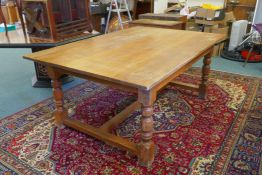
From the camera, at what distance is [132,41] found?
2.05m

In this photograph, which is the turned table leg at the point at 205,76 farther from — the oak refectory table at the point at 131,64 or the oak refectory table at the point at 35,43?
the oak refectory table at the point at 35,43

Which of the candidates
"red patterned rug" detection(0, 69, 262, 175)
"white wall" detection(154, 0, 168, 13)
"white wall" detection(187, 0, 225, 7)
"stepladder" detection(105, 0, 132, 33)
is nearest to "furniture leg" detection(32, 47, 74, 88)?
"red patterned rug" detection(0, 69, 262, 175)

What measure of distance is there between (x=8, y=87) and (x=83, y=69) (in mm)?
1770

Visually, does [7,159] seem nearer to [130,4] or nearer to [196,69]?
[196,69]

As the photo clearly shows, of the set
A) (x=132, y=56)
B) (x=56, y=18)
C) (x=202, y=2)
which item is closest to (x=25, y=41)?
(x=56, y=18)

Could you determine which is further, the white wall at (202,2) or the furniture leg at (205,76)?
the white wall at (202,2)

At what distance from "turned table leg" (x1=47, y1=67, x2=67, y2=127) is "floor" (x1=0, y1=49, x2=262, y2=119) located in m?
0.59

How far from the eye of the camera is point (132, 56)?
1.67 metres

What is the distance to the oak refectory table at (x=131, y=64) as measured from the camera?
1.37 metres

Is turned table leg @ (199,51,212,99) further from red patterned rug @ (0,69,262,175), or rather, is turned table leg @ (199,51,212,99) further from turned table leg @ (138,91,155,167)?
turned table leg @ (138,91,155,167)

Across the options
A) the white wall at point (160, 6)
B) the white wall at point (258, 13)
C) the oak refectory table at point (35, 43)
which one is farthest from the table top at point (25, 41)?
the white wall at point (258, 13)

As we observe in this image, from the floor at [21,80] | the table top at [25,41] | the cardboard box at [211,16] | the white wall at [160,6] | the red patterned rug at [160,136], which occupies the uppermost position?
the white wall at [160,6]

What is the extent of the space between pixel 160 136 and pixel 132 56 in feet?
2.19

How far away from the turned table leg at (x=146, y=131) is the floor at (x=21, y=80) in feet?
4.58
